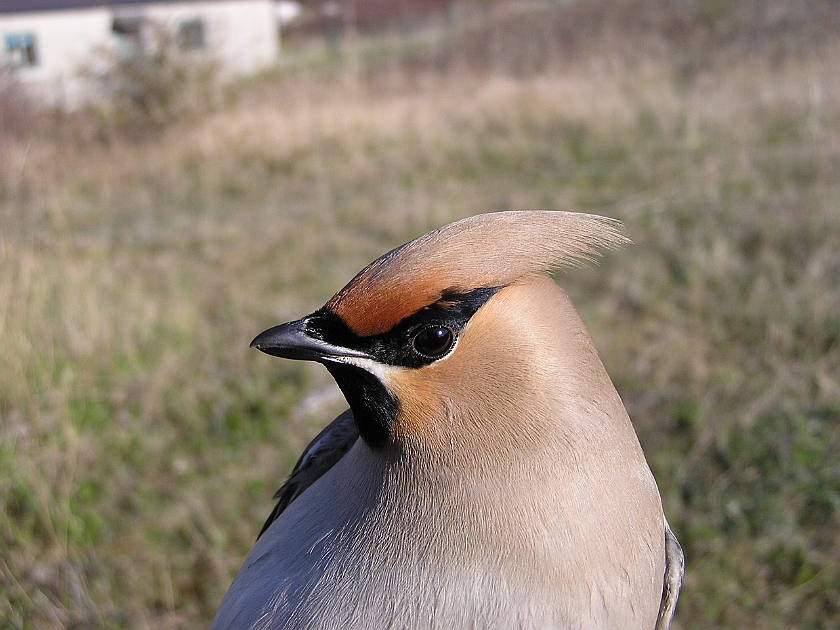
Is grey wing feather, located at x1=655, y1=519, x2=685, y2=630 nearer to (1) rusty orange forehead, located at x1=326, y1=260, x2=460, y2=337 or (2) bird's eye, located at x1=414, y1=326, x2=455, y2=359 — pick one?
(2) bird's eye, located at x1=414, y1=326, x2=455, y2=359

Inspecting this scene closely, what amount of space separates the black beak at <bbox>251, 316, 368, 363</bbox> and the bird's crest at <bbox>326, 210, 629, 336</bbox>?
0.19 ft

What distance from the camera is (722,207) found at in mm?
6039

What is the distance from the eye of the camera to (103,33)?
1741 centimetres

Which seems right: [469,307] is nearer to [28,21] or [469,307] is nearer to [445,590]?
[445,590]

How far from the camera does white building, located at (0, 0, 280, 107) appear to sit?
38.3 feet

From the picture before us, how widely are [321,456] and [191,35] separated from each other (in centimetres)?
1136

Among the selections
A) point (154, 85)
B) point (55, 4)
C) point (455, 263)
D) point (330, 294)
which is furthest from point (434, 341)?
point (55, 4)

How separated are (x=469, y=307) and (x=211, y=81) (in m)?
11.0

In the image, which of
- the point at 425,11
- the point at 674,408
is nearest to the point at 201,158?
the point at 674,408

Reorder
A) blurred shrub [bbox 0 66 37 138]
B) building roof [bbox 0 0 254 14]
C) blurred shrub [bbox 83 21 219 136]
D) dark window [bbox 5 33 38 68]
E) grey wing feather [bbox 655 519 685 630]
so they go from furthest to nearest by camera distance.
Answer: building roof [bbox 0 0 254 14], dark window [bbox 5 33 38 68], blurred shrub [bbox 83 21 219 136], blurred shrub [bbox 0 66 37 138], grey wing feather [bbox 655 519 685 630]

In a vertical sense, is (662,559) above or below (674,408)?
above

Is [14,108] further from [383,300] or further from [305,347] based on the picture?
[383,300]

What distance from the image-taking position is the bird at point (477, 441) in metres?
1.46

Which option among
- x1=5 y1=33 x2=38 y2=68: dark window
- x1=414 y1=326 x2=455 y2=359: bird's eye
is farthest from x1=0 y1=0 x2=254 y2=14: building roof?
x1=414 y1=326 x2=455 y2=359: bird's eye
